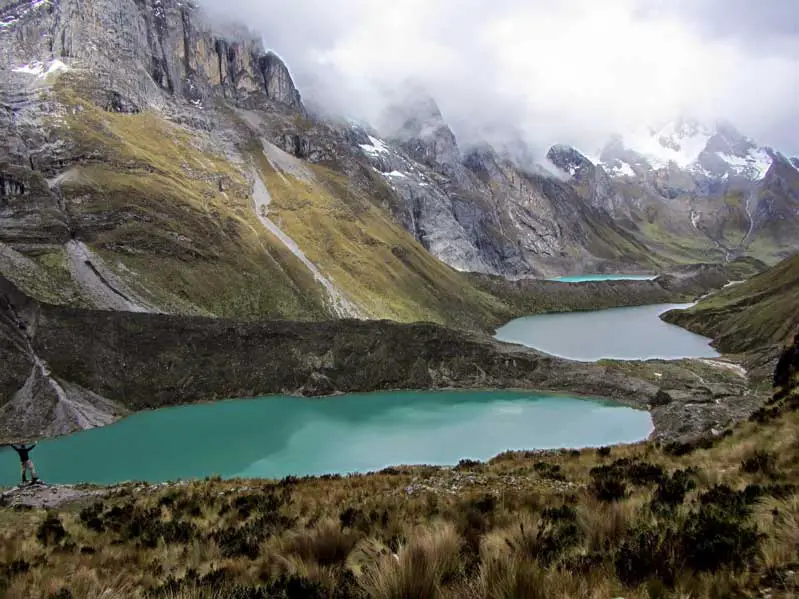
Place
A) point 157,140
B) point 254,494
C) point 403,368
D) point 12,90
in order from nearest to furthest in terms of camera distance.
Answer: point 254,494
point 403,368
point 12,90
point 157,140

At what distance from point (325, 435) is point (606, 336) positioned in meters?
75.5

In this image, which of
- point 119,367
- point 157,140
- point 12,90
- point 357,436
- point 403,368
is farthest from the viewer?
point 157,140

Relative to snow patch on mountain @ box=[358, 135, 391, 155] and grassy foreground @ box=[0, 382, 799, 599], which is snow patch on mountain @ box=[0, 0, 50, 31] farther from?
grassy foreground @ box=[0, 382, 799, 599]

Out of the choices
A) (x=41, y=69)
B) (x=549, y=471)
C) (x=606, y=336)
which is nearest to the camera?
(x=549, y=471)

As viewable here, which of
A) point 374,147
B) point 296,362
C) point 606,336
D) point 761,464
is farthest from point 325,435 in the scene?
point 374,147

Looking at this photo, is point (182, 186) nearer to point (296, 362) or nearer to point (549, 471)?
point (296, 362)

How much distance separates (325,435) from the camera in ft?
169

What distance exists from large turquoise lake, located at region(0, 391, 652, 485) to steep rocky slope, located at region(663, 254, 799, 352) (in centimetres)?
4135

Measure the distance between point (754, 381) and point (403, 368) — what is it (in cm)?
4094

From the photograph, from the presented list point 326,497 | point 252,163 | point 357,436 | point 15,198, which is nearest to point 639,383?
point 357,436

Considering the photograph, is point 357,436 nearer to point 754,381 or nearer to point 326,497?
point 326,497

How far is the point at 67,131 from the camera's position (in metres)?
91.2

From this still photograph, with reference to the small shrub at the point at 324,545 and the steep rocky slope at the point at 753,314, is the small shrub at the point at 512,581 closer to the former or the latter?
the small shrub at the point at 324,545

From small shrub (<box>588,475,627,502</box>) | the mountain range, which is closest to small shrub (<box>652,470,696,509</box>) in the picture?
small shrub (<box>588,475,627,502</box>)
